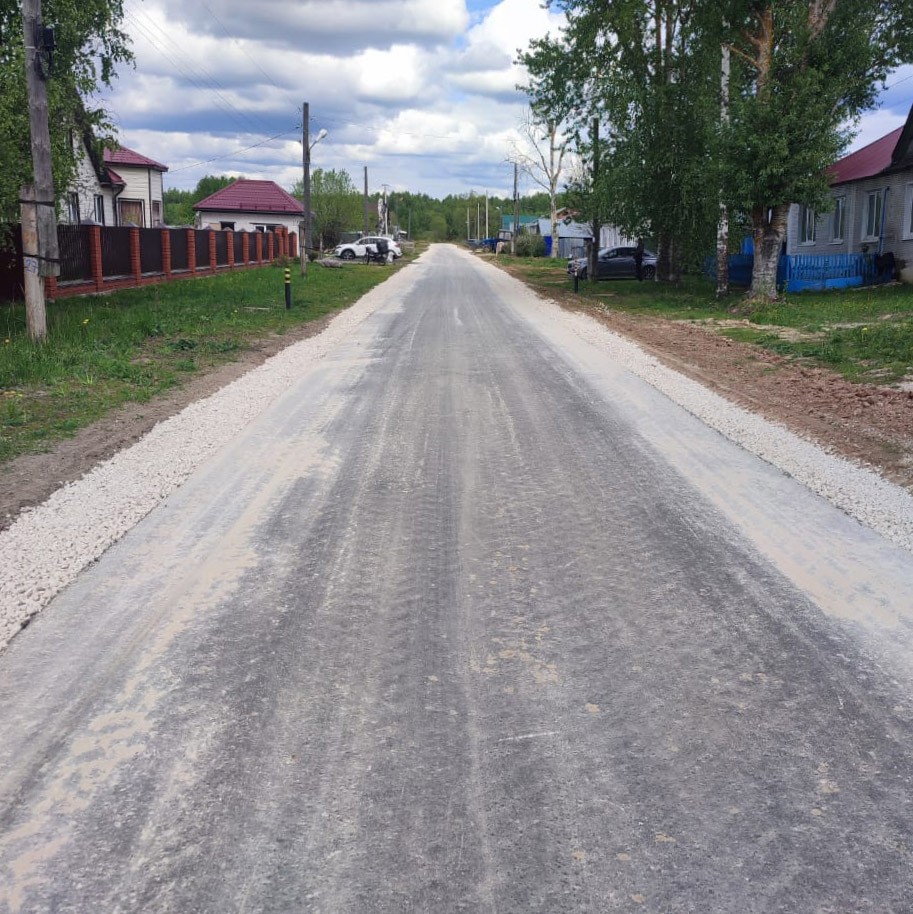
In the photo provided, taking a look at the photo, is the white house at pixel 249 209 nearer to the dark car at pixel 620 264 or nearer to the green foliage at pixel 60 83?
the dark car at pixel 620 264

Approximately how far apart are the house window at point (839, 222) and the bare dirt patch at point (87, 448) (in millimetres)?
25494

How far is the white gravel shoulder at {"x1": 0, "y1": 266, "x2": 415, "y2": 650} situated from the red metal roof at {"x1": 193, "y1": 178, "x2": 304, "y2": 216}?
57.1 meters

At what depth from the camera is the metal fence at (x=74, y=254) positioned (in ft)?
67.5

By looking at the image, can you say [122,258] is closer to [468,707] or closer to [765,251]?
[765,251]

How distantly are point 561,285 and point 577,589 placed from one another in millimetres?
32008

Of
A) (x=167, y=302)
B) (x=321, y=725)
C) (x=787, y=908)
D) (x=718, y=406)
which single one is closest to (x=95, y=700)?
(x=321, y=725)

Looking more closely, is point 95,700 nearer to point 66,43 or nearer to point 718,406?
point 718,406

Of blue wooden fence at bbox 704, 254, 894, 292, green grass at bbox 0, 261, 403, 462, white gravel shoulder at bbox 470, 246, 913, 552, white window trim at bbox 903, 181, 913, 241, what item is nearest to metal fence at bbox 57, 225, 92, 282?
green grass at bbox 0, 261, 403, 462

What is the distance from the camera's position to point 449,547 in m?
5.30

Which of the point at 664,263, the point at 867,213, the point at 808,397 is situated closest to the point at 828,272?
the point at 867,213

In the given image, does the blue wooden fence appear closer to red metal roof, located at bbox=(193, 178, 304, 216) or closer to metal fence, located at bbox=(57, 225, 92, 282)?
metal fence, located at bbox=(57, 225, 92, 282)

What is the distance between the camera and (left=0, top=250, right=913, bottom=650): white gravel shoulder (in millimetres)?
5035

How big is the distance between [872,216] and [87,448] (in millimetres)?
27823

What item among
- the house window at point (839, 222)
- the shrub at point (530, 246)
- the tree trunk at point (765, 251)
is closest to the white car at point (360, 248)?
the shrub at point (530, 246)
